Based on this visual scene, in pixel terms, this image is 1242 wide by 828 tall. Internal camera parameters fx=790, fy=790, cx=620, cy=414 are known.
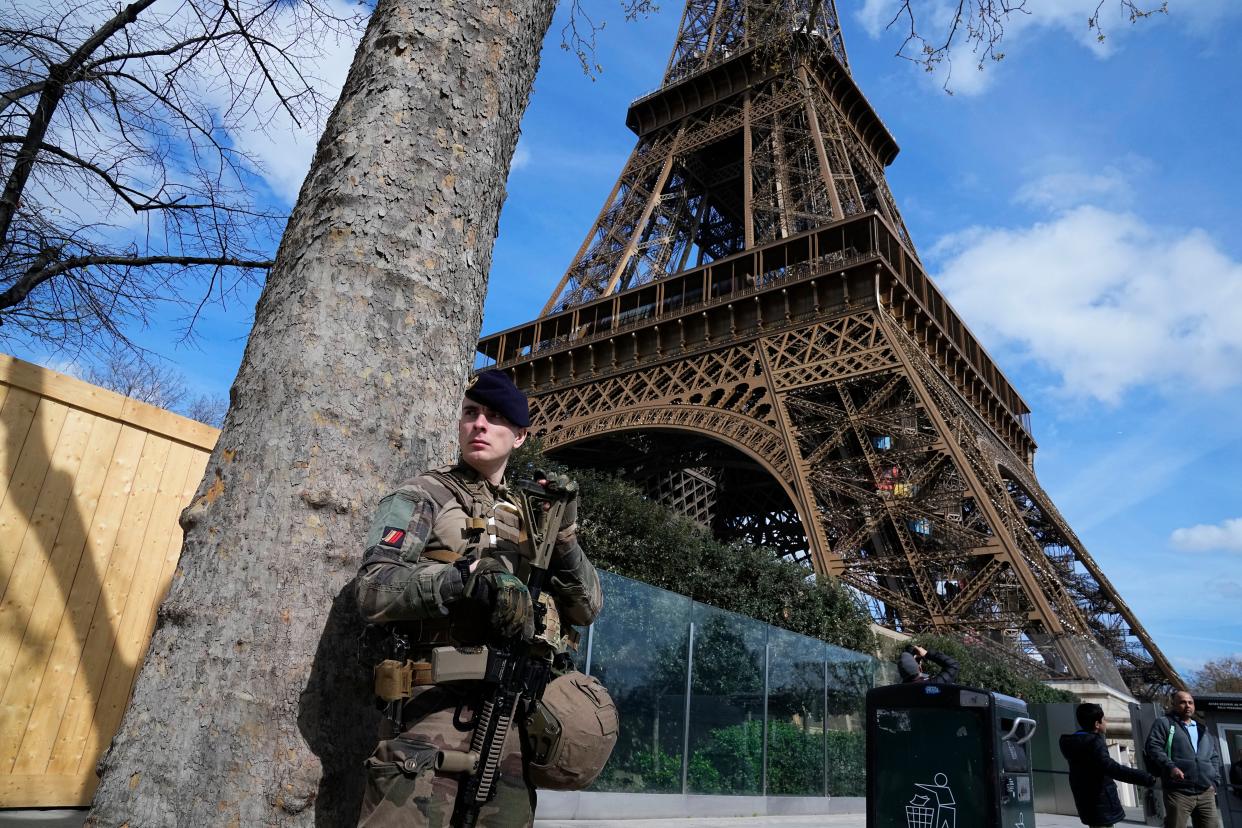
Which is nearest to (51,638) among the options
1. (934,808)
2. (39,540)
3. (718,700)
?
(39,540)

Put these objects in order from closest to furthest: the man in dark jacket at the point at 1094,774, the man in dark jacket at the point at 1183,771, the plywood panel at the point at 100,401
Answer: the plywood panel at the point at 100,401
the man in dark jacket at the point at 1094,774
the man in dark jacket at the point at 1183,771

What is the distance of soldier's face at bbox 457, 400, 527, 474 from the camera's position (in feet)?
6.74

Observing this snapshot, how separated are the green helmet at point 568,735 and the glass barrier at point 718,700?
16.4ft

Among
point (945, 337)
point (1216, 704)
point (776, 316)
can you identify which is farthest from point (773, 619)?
point (945, 337)

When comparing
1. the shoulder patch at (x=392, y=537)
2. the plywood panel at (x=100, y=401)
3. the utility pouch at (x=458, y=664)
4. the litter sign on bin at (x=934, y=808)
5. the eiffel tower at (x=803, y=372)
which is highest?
the eiffel tower at (x=803, y=372)

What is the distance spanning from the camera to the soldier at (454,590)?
5.12 ft

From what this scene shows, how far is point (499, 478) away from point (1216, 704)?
8.24 metres

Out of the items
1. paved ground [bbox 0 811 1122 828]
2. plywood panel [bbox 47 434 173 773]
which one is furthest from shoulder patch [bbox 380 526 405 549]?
plywood panel [bbox 47 434 173 773]

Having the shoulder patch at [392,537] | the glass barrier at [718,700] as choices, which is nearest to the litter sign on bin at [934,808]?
the glass barrier at [718,700]

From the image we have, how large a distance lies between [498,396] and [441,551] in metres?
0.44

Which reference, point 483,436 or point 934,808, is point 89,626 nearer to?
point 483,436

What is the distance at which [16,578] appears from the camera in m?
4.11

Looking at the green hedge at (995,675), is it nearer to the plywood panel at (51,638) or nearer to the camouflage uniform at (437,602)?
the plywood panel at (51,638)

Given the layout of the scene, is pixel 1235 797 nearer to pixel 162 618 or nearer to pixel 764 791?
pixel 764 791
